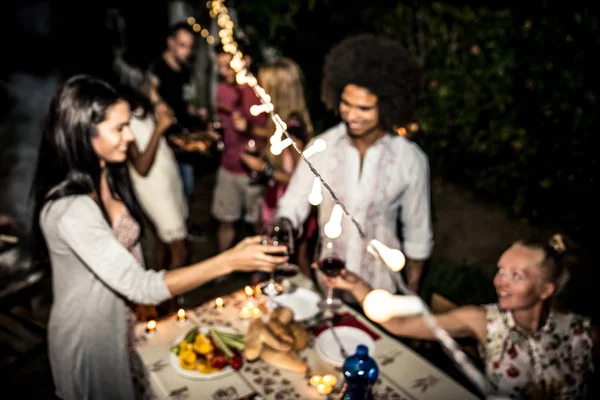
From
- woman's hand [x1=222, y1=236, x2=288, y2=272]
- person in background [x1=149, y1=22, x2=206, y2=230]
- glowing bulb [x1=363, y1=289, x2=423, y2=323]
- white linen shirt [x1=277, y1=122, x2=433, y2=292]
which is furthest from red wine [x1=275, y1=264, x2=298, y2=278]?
person in background [x1=149, y1=22, x2=206, y2=230]

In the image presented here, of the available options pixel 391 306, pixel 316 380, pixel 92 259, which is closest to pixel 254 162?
pixel 92 259

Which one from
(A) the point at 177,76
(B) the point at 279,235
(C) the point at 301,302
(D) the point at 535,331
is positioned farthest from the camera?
(A) the point at 177,76

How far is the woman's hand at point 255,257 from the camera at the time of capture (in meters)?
2.07

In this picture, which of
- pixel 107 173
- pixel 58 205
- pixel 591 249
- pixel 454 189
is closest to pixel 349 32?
pixel 454 189

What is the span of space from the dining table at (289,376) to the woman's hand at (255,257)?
0.45 m

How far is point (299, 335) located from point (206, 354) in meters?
0.43

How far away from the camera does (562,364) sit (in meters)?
2.20

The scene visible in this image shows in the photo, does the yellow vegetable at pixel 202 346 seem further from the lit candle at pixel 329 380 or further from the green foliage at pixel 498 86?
the green foliage at pixel 498 86

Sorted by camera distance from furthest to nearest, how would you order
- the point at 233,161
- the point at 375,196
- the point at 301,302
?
the point at 233,161, the point at 375,196, the point at 301,302

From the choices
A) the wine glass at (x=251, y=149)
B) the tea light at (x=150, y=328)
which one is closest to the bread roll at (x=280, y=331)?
the tea light at (x=150, y=328)

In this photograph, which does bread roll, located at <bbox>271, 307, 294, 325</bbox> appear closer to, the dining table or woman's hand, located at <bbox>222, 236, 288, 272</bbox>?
the dining table

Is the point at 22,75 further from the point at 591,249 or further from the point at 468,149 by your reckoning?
the point at 591,249

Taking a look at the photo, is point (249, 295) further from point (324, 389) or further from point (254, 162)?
point (254, 162)

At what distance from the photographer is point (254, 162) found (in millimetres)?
4230
